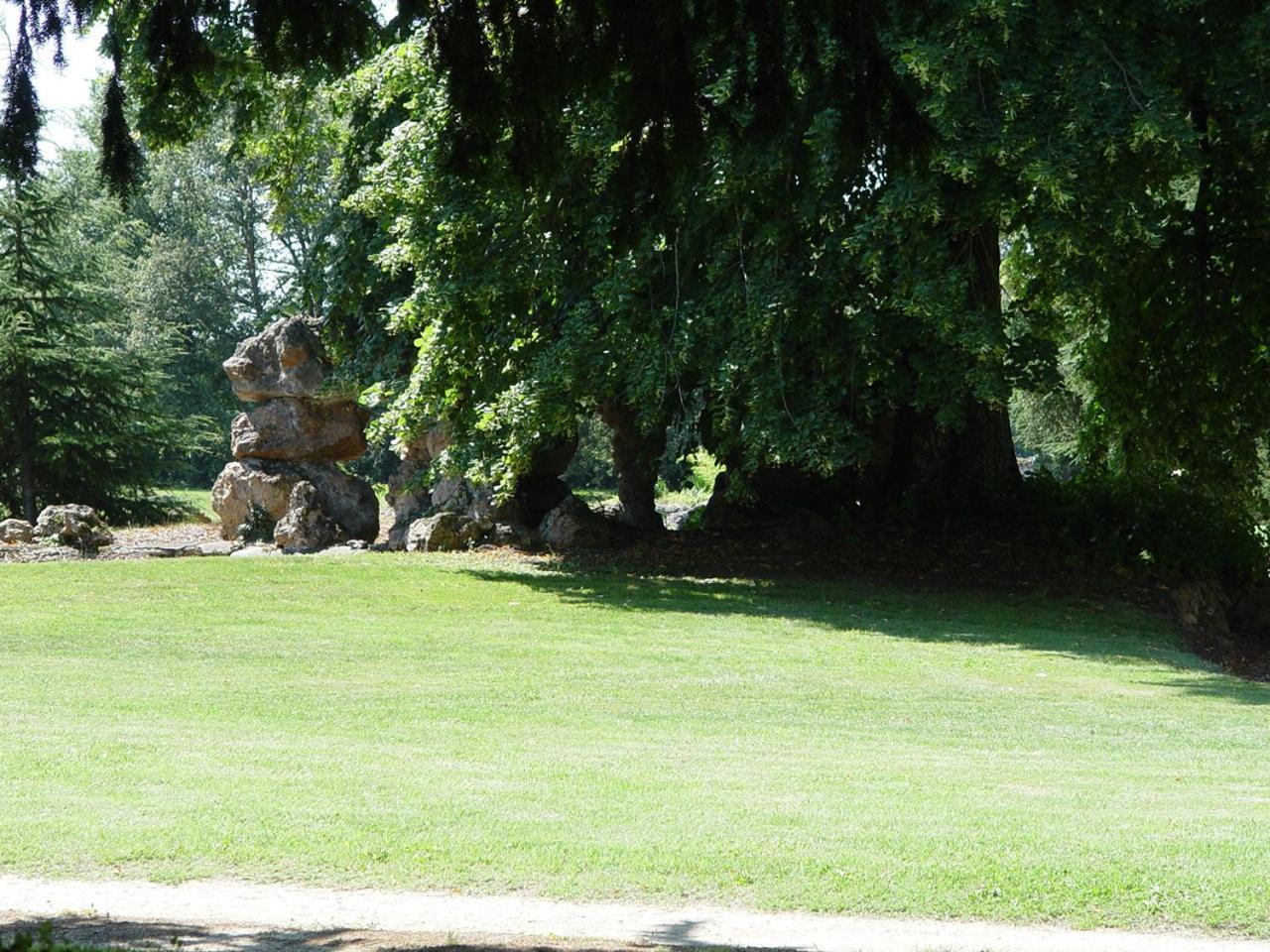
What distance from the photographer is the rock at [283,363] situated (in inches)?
1025

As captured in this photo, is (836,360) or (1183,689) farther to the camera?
(836,360)

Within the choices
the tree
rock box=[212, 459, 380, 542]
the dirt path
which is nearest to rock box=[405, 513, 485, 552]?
rock box=[212, 459, 380, 542]

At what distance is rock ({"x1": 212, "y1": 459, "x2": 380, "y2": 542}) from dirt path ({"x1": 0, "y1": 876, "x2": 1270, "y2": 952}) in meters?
19.9

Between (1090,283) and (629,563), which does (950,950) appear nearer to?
(1090,283)

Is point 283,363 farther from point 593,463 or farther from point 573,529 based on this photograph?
point 593,463

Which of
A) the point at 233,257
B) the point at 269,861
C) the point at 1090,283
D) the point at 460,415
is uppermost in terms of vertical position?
the point at 233,257

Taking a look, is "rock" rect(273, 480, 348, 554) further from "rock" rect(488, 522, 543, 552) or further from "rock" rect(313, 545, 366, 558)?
"rock" rect(488, 522, 543, 552)

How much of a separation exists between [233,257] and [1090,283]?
163ft

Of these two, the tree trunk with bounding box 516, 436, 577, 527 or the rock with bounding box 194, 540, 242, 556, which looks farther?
the rock with bounding box 194, 540, 242, 556

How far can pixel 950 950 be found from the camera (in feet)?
19.1

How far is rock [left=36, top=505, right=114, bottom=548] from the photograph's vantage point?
955 inches

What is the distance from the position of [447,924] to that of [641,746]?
4291mm

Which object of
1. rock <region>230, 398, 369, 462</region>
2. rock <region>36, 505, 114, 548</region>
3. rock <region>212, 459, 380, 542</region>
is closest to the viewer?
rock <region>36, 505, 114, 548</region>

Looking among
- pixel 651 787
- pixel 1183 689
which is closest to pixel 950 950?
pixel 651 787
